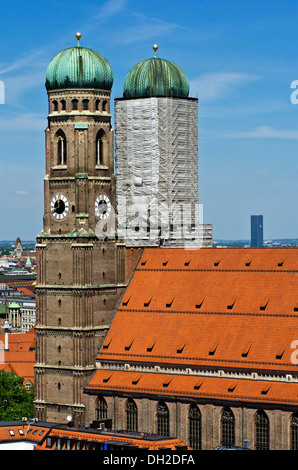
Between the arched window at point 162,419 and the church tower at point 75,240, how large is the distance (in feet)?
23.5

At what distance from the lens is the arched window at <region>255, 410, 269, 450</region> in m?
103

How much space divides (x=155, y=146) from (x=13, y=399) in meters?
27.0

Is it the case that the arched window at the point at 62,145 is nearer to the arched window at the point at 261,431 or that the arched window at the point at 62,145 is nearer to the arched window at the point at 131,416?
the arched window at the point at 131,416

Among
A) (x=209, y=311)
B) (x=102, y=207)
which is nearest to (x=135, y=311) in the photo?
(x=209, y=311)

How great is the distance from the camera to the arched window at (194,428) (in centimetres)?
10676

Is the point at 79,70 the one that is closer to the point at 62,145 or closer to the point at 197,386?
the point at 62,145

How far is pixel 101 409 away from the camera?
113500mm

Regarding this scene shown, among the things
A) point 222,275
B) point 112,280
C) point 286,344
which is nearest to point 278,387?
point 286,344

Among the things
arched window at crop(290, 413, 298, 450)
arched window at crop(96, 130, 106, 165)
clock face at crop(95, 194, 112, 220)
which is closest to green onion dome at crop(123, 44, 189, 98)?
arched window at crop(96, 130, 106, 165)

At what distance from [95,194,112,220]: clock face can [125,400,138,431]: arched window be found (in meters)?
16.7

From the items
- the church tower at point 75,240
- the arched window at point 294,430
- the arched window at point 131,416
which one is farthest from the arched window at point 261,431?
the church tower at point 75,240

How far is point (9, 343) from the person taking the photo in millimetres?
177875
